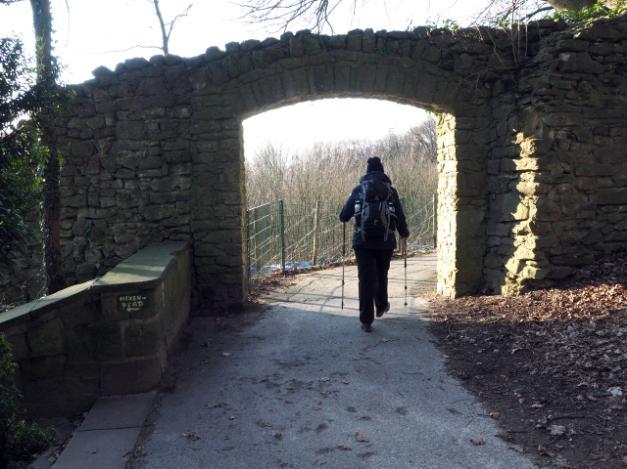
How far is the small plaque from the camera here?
12.6 ft

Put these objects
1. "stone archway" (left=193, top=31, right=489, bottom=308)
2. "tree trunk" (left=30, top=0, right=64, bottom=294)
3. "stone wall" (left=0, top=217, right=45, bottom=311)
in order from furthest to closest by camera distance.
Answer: "stone wall" (left=0, top=217, right=45, bottom=311)
"tree trunk" (left=30, top=0, right=64, bottom=294)
"stone archway" (left=193, top=31, right=489, bottom=308)

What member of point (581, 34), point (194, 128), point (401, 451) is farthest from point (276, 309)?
point (581, 34)

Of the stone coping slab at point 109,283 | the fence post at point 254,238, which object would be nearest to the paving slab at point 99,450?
the stone coping slab at point 109,283

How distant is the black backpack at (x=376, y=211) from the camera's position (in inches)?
197

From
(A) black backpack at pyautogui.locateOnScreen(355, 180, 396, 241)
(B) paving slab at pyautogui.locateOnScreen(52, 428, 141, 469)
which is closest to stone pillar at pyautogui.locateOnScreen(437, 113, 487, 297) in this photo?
(A) black backpack at pyautogui.locateOnScreen(355, 180, 396, 241)

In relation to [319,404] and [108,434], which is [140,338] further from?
[319,404]

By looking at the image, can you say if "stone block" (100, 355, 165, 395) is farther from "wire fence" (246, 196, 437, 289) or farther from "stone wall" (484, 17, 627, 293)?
"stone wall" (484, 17, 627, 293)

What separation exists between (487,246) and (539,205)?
2.98 feet

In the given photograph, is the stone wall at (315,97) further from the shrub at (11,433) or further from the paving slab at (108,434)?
the shrub at (11,433)

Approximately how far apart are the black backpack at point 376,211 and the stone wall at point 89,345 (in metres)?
2.20

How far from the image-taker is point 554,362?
3787 mm

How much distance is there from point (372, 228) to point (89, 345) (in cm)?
283

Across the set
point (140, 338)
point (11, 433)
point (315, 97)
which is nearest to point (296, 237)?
point (315, 97)

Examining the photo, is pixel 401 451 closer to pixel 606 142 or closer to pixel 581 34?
pixel 606 142
